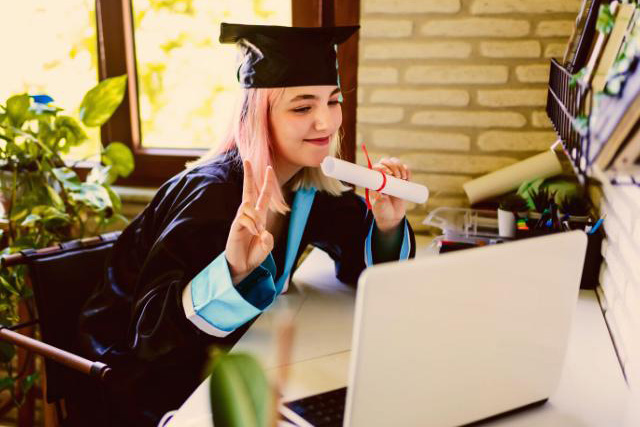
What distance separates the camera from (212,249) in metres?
1.19

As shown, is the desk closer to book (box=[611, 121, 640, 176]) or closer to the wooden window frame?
book (box=[611, 121, 640, 176])

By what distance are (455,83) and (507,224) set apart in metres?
0.50

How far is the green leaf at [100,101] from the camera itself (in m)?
1.90

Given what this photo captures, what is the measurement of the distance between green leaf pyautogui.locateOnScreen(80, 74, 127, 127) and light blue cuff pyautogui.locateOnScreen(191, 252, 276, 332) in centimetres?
101

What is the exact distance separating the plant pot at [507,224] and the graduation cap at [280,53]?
0.64 meters

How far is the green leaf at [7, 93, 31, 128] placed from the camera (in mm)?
1820

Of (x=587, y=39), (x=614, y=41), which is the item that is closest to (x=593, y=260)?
(x=587, y=39)

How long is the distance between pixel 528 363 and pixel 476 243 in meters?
0.72

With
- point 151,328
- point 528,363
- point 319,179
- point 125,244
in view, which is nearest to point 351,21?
point 319,179

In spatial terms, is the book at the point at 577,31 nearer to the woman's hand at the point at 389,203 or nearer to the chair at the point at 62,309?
the woman's hand at the point at 389,203

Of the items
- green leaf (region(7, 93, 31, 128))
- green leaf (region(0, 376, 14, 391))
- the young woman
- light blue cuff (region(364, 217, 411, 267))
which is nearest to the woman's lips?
the young woman

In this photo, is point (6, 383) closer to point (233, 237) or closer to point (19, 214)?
point (19, 214)

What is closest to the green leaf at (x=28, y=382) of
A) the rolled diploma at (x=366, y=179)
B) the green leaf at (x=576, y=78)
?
the rolled diploma at (x=366, y=179)

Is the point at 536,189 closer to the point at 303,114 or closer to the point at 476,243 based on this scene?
the point at 476,243
